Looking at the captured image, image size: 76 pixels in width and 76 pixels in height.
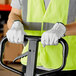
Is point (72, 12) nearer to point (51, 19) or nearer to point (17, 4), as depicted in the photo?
point (51, 19)

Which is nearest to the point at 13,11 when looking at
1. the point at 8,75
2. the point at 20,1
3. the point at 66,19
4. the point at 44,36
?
the point at 20,1

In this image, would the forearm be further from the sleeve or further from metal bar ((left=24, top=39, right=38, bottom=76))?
the sleeve

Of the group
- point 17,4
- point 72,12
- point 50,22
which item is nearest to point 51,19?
point 50,22

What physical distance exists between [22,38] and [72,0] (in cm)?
39

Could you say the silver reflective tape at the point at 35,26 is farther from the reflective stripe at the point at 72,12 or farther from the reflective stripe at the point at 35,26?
the reflective stripe at the point at 72,12

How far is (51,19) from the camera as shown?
46.4 inches

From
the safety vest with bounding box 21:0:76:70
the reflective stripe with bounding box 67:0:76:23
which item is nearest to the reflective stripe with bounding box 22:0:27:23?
the safety vest with bounding box 21:0:76:70

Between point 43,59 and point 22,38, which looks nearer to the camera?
point 22,38

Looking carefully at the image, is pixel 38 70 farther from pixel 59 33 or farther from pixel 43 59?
pixel 59 33

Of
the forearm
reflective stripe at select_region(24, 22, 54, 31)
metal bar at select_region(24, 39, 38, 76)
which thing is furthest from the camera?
reflective stripe at select_region(24, 22, 54, 31)

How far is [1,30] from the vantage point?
407 cm

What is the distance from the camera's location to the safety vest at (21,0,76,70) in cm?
115

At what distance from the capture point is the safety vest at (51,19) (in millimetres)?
1148

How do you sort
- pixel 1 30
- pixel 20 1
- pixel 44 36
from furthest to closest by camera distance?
pixel 1 30
pixel 20 1
pixel 44 36
